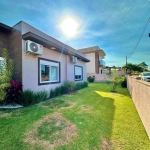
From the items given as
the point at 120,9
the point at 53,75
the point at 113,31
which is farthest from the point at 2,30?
the point at 113,31

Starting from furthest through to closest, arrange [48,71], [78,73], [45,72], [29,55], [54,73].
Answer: [78,73] < [54,73] < [48,71] < [45,72] < [29,55]

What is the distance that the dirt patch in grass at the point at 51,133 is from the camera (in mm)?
2418

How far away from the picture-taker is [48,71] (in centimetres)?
766

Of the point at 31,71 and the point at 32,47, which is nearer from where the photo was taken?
the point at 32,47

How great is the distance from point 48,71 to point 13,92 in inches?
119

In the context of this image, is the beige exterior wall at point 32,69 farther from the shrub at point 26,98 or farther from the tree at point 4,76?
the tree at point 4,76

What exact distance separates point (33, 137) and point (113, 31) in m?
10.8

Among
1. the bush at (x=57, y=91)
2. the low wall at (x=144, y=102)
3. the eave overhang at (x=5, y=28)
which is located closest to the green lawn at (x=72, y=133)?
the low wall at (x=144, y=102)

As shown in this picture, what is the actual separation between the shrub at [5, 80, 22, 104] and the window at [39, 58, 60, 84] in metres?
1.65

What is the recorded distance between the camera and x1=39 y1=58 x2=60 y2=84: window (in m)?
6.96

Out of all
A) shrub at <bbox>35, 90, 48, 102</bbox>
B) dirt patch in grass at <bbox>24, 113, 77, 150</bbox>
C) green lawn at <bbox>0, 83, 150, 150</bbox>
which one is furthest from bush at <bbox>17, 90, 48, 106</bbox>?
dirt patch in grass at <bbox>24, 113, 77, 150</bbox>

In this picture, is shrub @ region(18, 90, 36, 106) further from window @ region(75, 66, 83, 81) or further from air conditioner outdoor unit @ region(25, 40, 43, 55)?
window @ region(75, 66, 83, 81)

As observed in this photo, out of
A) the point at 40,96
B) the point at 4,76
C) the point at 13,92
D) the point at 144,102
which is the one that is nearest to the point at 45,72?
the point at 40,96

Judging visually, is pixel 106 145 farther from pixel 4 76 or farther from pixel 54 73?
pixel 54 73
